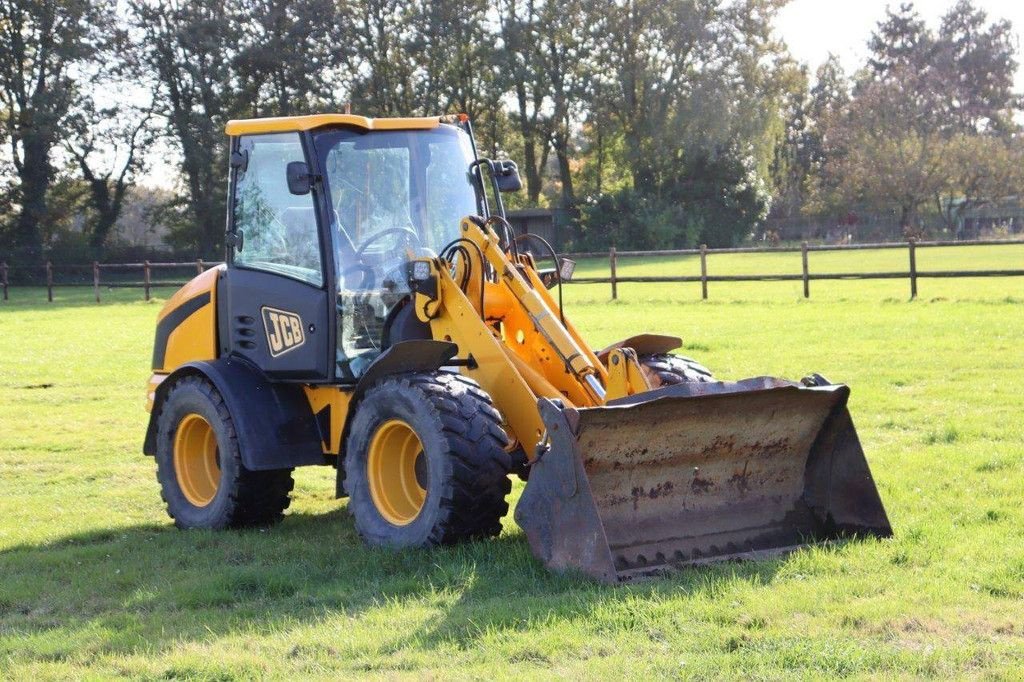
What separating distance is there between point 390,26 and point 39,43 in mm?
13257

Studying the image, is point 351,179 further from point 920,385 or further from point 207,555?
point 920,385

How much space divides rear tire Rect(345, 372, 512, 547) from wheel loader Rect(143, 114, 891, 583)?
0.04ft

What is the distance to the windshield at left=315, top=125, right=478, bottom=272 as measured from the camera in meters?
7.64

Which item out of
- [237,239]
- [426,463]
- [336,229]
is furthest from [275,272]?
[426,463]

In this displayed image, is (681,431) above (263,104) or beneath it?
beneath

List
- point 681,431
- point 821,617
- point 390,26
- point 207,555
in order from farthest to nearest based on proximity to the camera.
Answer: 1. point 390,26
2. point 207,555
3. point 681,431
4. point 821,617

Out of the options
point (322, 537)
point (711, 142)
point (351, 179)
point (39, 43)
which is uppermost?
point (39, 43)

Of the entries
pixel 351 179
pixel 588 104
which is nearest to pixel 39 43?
pixel 588 104

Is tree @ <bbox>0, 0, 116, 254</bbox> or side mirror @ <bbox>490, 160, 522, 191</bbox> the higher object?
tree @ <bbox>0, 0, 116, 254</bbox>

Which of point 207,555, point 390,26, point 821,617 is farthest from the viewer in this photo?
point 390,26

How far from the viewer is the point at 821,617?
5.27m

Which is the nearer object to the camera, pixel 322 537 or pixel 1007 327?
pixel 322 537

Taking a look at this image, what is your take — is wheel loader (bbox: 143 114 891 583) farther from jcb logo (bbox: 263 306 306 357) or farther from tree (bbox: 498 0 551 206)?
tree (bbox: 498 0 551 206)

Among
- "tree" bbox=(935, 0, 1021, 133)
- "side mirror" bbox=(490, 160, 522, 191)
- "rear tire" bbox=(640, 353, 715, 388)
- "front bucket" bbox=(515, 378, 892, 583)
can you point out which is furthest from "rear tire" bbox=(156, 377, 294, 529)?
"tree" bbox=(935, 0, 1021, 133)
